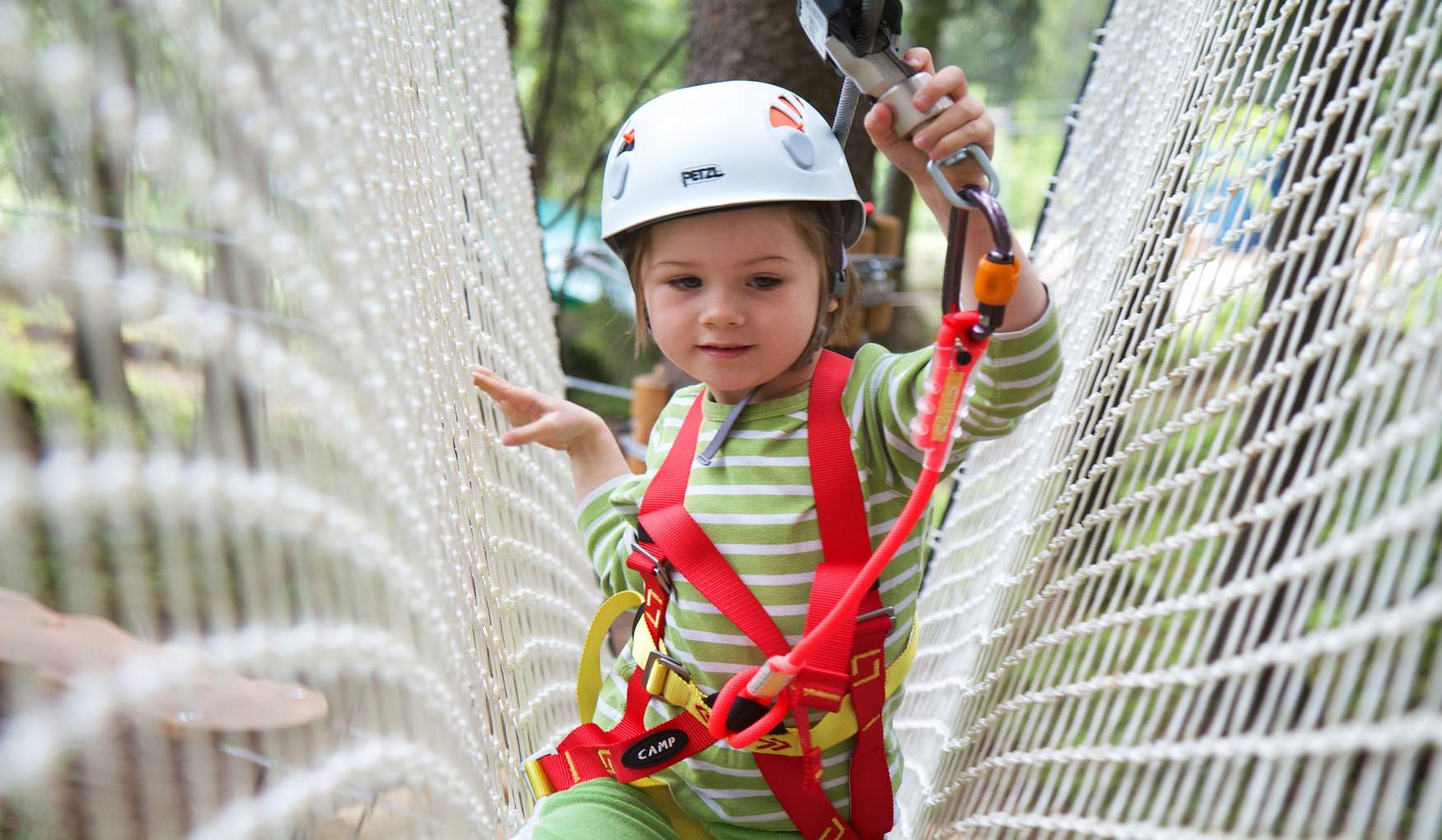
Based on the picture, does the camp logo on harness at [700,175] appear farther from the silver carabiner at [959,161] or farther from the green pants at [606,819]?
the green pants at [606,819]

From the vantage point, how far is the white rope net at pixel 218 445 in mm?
446

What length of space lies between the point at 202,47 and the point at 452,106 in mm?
714

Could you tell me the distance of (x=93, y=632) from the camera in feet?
1.38

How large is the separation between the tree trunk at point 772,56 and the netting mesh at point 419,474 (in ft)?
2.49

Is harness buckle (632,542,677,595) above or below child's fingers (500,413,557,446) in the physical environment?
below

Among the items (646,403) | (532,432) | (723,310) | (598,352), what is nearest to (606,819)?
(532,432)

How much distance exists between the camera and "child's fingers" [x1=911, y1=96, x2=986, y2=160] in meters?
0.83

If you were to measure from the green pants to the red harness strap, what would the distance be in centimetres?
2

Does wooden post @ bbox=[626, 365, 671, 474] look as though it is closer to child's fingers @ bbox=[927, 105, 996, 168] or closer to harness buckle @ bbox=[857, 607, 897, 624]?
harness buckle @ bbox=[857, 607, 897, 624]

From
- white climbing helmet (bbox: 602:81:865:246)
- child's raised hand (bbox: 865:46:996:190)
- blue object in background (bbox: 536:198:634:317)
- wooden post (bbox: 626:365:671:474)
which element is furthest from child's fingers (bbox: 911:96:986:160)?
wooden post (bbox: 626:365:671:474)

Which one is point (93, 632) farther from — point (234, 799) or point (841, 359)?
point (841, 359)

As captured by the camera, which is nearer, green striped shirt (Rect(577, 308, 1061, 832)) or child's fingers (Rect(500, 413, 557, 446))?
green striped shirt (Rect(577, 308, 1061, 832))

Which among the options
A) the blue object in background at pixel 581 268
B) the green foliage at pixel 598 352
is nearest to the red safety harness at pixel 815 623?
the blue object in background at pixel 581 268

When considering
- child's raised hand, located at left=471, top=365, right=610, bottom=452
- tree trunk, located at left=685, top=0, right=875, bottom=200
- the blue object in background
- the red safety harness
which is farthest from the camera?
the blue object in background
